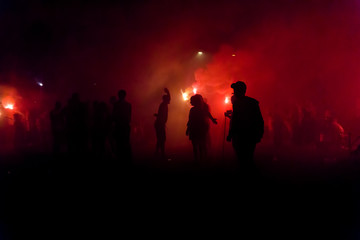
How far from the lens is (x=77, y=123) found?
859 centimetres

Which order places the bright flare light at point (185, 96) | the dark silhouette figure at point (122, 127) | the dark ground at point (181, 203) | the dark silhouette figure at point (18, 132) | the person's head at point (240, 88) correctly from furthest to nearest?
the bright flare light at point (185, 96) → the dark silhouette figure at point (18, 132) → the dark silhouette figure at point (122, 127) → the person's head at point (240, 88) → the dark ground at point (181, 203)

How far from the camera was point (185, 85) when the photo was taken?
2130 centimetres

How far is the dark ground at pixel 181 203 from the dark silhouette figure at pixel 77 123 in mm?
1610

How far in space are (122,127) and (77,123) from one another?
1991mm

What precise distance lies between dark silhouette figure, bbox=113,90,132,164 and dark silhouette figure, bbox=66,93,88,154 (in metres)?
1.76

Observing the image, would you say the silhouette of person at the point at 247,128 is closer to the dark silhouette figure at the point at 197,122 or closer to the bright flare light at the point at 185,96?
the dark silhouette figure at the point at 197,122

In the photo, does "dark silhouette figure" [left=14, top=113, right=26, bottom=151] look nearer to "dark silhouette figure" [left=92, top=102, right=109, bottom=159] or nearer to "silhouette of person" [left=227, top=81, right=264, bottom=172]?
"dark silhouette figure" [left=92, top=102, right=109, bottom=159]

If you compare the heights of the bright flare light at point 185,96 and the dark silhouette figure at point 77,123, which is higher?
the bright flare light at point 185,96

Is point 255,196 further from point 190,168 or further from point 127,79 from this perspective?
point 127,79

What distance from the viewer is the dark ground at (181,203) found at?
11.2ft

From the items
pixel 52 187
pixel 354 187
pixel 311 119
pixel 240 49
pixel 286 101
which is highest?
pixel 240 49

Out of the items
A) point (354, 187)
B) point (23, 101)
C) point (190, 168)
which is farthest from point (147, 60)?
point (354, 187)

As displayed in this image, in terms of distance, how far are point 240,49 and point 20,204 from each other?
54.2ft

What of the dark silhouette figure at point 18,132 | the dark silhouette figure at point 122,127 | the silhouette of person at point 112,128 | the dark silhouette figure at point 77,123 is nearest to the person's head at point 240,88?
the dark silhouette figure at point 122,127
